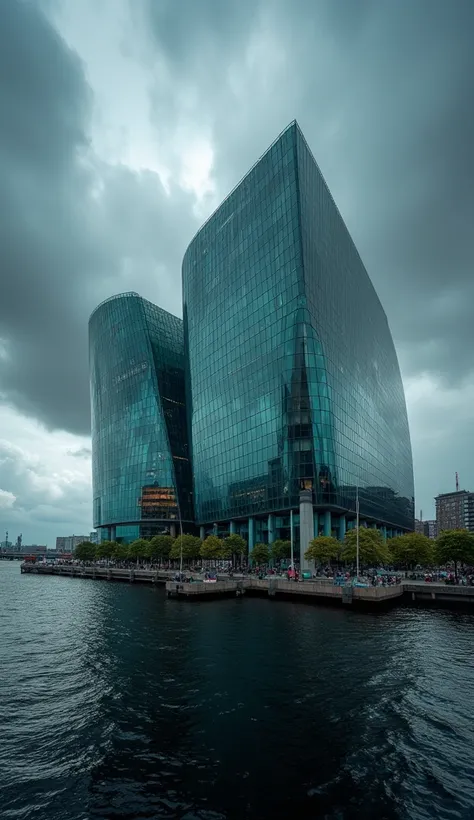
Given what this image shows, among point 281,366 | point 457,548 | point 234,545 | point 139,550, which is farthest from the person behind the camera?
point 139,550

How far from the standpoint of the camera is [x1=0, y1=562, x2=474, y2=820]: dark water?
17047mm

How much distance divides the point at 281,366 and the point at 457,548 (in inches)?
1953

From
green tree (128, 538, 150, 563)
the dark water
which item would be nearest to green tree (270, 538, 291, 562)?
green tree (128, 538, 150, 563)

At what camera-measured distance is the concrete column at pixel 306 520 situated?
94062mm

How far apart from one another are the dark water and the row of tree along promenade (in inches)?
1271

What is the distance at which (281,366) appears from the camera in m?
107

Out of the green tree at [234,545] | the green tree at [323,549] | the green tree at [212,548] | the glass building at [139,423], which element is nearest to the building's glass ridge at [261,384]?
the glass building at [139,423]

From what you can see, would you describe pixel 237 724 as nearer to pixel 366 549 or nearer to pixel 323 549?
pixel 366 549

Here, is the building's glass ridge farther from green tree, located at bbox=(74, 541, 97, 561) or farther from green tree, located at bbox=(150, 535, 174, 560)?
green tree, located at bbox=(74, 541, 97, 561)

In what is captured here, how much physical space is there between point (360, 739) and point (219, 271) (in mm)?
127580

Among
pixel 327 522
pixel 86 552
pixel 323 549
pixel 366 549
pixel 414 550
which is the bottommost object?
pixel 86 552

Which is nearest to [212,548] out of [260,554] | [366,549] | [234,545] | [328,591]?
[234,545]

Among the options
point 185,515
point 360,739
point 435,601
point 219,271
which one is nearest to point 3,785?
point 360,739

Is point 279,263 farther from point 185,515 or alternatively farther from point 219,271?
point 185,515
